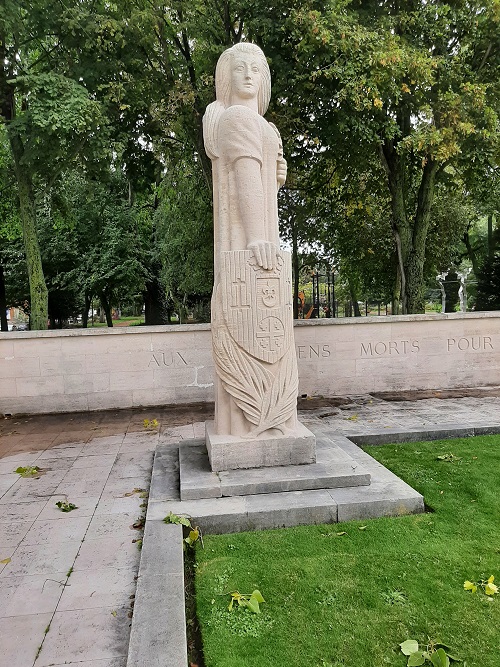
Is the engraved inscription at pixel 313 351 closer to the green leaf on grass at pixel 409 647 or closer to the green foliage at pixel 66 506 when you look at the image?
the green foliage at pixel 66 506

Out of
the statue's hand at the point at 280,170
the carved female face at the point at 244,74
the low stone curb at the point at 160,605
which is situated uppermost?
the carved female face at the point at 244,74

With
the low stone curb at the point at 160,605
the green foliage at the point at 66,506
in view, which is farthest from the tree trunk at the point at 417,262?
the low stone curb at the point at 160,605

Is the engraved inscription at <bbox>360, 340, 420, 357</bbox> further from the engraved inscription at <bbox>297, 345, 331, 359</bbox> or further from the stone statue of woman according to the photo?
the stone statue of woman

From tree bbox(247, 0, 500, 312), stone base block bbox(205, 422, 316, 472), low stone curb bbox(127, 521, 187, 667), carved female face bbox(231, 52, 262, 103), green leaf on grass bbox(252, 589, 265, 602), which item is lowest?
green leaf on grass bbox(252, 589, 265, 602)

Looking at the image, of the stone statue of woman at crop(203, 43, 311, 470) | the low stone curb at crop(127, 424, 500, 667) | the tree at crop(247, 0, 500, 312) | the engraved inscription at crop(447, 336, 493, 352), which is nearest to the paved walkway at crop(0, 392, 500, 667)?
the low stone curb at crop(127, 424, 500, 667)

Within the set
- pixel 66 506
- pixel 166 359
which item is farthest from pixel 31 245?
pixel 66 506

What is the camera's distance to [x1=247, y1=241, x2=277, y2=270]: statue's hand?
4.44m

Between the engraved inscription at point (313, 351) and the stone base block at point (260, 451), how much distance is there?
487 cm

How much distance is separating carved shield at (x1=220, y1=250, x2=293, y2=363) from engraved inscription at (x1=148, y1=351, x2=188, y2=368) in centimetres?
475

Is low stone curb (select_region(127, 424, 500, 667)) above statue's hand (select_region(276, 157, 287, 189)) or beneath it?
beneath

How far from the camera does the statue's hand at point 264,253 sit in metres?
4.44

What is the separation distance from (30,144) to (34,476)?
7.12 m

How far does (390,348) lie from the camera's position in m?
9.70

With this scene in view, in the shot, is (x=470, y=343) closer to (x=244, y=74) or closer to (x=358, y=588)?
(x=244, y=74)
